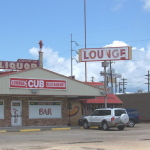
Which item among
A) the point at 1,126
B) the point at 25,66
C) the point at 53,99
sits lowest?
the point at 1,126

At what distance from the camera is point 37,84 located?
27406 mm

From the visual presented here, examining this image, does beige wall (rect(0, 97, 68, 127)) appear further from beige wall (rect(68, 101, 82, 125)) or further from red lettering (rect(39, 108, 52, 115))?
beige wall (rect(68, 101, 82, 125))

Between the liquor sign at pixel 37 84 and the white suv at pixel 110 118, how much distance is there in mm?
3950

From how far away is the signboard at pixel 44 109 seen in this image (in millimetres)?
29359

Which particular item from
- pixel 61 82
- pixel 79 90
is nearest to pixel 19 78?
pixel 61 82

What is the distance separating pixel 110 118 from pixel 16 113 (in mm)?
8324

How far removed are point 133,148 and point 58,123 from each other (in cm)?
1716

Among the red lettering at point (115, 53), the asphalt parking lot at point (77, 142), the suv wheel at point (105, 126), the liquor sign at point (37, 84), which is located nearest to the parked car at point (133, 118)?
the red lettering at point (115, 53)

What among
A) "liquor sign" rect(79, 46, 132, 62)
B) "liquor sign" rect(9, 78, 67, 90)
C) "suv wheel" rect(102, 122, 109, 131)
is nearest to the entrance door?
"liquor sign" rect(9, 78, 67, 90)

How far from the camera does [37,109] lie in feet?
97.2

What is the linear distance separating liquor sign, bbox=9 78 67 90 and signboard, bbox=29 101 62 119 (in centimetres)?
259

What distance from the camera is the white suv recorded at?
82.8ft

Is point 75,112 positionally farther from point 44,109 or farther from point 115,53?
point 115,53

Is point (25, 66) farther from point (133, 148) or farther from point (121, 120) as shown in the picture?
point (133, 148)
